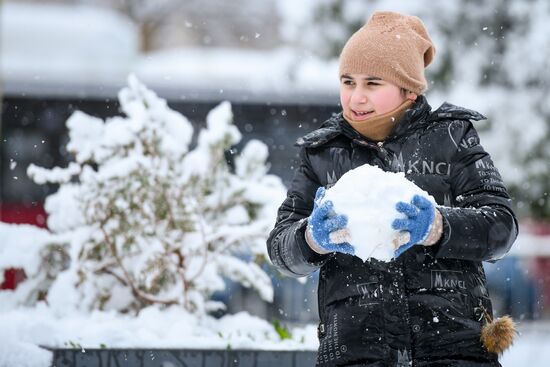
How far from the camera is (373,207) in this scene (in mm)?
2277

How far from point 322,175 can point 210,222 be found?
7.37 ft

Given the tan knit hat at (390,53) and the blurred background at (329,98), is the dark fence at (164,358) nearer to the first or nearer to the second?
the tan knit hat at (390,53)

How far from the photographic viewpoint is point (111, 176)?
→ 448cm

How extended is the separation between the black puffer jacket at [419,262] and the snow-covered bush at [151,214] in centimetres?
192

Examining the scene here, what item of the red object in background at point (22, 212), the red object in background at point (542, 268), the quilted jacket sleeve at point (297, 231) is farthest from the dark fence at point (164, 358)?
the red object in background at point (542, 268)

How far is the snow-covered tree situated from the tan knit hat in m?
10.2

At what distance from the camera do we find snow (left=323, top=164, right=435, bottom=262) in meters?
2.25

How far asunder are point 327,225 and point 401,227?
0.60 ft

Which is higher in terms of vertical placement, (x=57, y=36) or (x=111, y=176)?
(x=57, y=36)

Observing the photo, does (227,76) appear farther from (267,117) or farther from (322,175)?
(322,175)

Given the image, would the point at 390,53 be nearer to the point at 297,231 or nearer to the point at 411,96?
the point at 411,96

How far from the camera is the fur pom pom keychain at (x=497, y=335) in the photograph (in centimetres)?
245

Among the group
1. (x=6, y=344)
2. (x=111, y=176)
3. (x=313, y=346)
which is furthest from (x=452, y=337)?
(x=111, y=176)

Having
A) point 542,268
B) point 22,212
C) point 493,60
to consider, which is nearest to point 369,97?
point 22,212
